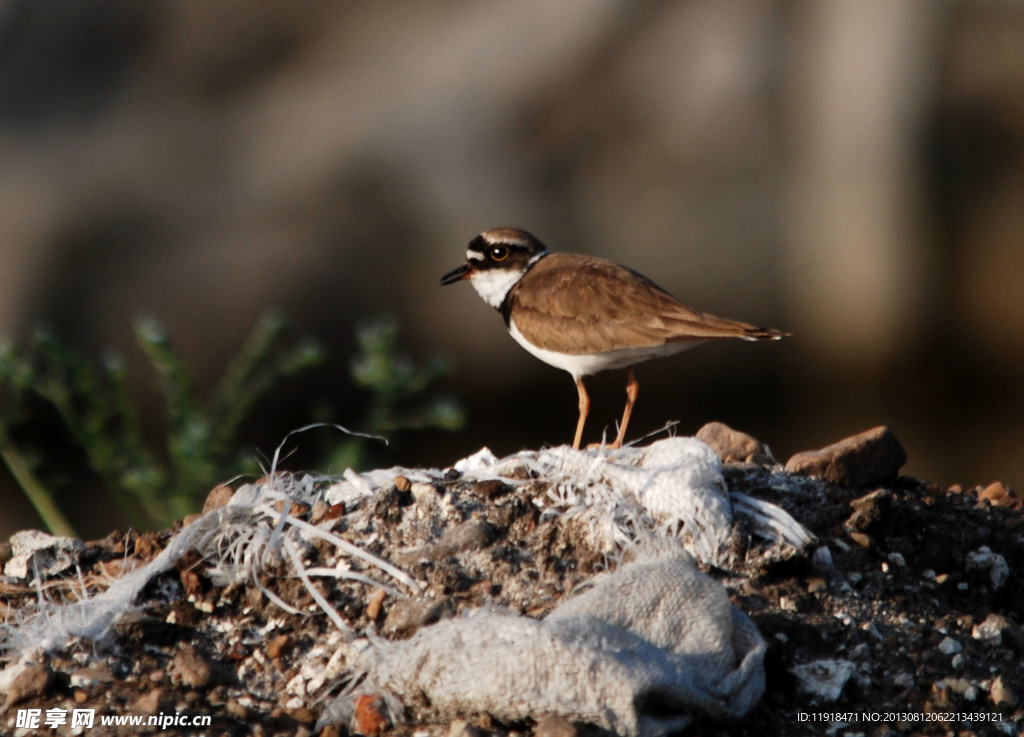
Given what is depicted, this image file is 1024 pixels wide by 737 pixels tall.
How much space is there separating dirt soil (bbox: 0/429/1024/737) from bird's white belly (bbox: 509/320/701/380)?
3.65 ft

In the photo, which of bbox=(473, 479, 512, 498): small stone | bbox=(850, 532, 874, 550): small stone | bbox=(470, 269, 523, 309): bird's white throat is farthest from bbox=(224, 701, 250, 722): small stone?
bbox=(470, 269, 523, 309): bird's white throat

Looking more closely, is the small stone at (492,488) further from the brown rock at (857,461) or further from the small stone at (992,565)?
the small stone at (992,565)

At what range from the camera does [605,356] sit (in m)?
4.83

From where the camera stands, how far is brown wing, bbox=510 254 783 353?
15.2 ft

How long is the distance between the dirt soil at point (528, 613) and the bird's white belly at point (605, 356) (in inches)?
43.8

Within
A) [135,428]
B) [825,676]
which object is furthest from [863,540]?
[135,428]

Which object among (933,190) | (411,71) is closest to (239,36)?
(411,71)

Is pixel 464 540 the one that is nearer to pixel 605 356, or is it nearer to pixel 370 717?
pixel 370 717

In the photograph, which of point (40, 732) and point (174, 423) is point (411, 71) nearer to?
point (174, 423)

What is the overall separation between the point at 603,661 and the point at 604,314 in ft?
7.65

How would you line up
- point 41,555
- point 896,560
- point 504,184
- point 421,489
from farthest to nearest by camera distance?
point 504,184 → point 41,555 → point 421,489 → point 896,560

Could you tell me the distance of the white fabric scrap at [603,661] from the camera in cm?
262

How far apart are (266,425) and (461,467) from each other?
16.3ft

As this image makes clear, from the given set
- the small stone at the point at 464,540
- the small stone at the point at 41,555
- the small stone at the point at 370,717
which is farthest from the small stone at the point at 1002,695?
the small stone at the point at 41,555
